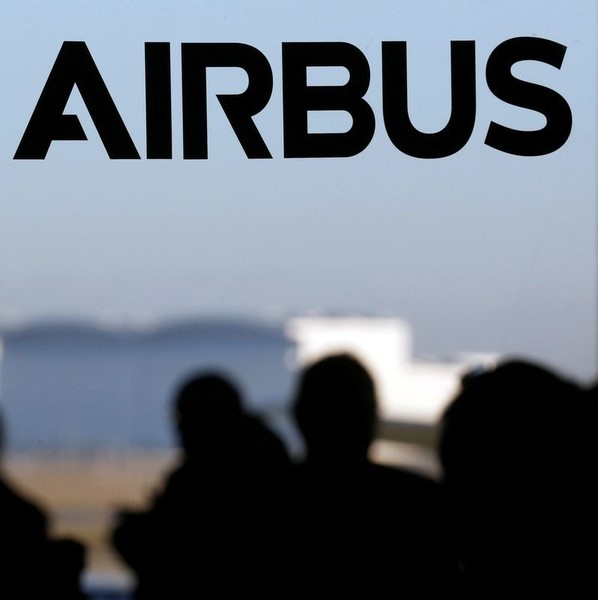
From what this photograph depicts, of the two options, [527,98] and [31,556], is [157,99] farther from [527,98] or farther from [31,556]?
[31,556]

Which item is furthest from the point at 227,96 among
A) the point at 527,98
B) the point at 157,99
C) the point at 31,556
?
the point at 31,556

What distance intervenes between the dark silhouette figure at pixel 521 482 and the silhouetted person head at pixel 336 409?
0.10m

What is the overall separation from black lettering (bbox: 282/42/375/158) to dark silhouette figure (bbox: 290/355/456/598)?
0.86ft

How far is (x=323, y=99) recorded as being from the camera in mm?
967

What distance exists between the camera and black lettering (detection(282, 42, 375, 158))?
96 cm

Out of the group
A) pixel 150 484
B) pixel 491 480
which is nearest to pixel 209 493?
pixel 150 484

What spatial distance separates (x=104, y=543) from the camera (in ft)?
3.03

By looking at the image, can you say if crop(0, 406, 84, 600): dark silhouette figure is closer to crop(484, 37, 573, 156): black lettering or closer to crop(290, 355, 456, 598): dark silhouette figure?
crop(290, 355, 456, 598): dark silhouette figure

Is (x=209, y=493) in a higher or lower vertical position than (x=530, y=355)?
lower

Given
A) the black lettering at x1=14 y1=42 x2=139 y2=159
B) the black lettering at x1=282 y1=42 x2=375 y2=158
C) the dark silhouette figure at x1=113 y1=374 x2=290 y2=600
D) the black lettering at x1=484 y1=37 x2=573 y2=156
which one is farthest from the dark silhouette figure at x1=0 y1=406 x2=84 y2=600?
the black lettering at x1=484 y1=37 x2=573 y2=156

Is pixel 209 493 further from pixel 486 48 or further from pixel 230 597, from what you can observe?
pixel 486 48

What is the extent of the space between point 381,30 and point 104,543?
72 centimetres

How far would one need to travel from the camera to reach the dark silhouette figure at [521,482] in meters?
0.96

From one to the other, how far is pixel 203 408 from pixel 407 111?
0.44 m
